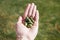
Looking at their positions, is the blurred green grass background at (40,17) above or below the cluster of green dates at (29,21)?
below

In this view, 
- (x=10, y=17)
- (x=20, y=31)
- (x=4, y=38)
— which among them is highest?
(x=20, y=31)

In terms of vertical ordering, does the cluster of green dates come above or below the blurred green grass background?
above

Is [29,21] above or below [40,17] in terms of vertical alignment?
above

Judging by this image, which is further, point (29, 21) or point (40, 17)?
point (40, 17)

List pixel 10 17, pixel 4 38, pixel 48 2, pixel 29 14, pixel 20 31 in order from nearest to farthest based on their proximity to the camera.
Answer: pixel 20 31, pixel 29 14, pixel 4 38, pixel 10 17, pixel 48 2

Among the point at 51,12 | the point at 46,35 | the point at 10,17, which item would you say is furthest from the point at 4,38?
the point at 51,12

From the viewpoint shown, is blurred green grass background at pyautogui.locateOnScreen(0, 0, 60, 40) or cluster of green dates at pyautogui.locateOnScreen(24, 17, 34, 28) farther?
blurred green grass background at pyautogui.locateOnScreen(0, 0, 60, 40)

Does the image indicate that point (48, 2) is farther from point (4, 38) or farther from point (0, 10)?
point (4, 38)

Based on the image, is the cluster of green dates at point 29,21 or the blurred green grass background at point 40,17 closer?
the cluster of green dates at point 29,21
